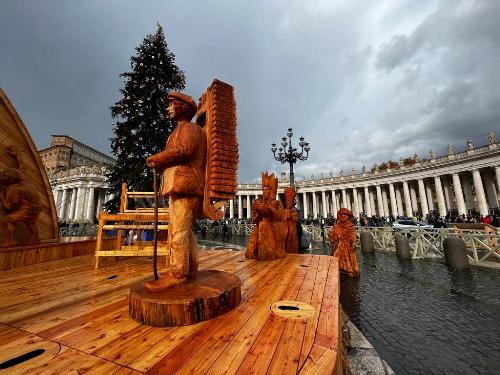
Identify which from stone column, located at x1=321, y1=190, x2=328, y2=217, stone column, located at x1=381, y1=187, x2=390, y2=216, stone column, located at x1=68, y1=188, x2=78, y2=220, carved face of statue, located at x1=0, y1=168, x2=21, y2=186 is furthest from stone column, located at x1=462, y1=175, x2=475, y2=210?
stone column, located at x1=68, y1=188, x2=78, y2=220

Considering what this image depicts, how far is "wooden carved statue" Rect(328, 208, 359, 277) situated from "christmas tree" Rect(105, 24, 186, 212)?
32.5ft

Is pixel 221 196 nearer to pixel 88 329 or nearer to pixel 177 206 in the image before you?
pixel 177 206

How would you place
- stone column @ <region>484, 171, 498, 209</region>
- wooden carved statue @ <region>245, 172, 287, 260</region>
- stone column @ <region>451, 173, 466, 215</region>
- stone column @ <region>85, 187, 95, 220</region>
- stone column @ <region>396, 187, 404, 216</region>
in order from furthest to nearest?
stone column @ <region>396, 187, 404, 216</region> < stone column @ <region>85, 187, 95, 220</region> < stone column @ <region>484, 171, 498, 209</region> < stone column @ <region>451, 173, 466, 215</region> < wooden carved statue @ <region>245, 172, 287, 260</region>

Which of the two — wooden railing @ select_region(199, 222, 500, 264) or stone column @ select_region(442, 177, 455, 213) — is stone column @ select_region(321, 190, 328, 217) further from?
wooden railing @ select_region(199, 222, 500, 264)

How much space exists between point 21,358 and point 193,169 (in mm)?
1837

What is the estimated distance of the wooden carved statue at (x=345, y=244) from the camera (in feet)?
22.1

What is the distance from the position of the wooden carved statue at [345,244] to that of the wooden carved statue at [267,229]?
247cm

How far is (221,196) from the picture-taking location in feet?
7.97

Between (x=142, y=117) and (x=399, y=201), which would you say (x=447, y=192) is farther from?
(x=142, y=117)


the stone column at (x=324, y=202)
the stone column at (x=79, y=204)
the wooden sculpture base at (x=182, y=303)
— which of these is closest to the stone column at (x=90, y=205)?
the stone column at (x=79, y=204)

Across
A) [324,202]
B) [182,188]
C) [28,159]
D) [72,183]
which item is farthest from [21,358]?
[324,202]

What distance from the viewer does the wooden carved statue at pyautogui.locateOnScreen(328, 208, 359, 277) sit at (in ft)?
22.1

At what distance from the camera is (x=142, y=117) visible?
43.7ft

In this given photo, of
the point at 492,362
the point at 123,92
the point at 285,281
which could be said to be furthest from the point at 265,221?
the point at 123,92
